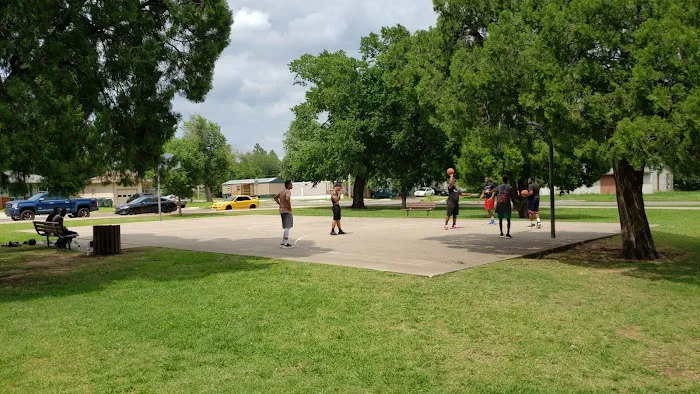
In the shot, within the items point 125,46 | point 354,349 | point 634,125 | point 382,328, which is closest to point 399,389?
point 354,349

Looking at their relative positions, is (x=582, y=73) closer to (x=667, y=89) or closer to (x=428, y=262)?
(x=667, y=89)

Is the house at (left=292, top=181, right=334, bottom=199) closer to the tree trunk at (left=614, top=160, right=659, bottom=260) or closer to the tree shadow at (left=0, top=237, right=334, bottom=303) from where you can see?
the tree shadow at (left=0, top=237, right=334, bottom=303)

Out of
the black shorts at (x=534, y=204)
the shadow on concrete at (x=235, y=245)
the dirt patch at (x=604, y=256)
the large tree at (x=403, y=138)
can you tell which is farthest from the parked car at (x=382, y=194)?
the dirt patch at (x=604, y=256)

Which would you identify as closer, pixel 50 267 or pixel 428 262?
pixel 428 262

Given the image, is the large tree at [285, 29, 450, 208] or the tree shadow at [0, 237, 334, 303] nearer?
the tree shadow at [0, 237, 334, 303]

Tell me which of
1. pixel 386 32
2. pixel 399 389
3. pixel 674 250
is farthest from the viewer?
pixel 386 32

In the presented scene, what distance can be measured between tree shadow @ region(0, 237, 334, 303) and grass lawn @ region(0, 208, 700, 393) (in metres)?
0.10

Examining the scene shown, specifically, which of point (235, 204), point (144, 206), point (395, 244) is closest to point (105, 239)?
point (395, 244)

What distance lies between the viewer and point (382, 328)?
619 cm

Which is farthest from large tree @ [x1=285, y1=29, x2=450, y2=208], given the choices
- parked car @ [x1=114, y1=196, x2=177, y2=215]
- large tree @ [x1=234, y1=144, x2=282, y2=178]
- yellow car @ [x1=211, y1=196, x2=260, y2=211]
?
large tree @ [x1=234, y1=144, x2=282, y2=178]

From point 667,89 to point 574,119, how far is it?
1463 millimetres

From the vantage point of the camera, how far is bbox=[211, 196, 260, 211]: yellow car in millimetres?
45250

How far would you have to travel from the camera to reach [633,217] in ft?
39.1

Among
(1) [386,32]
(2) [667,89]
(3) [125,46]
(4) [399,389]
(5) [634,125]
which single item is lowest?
(4) [399,389]
